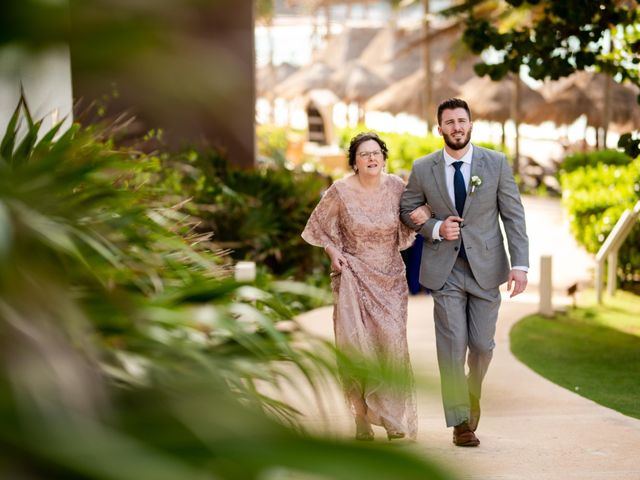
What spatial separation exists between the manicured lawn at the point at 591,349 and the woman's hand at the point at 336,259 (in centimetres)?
236

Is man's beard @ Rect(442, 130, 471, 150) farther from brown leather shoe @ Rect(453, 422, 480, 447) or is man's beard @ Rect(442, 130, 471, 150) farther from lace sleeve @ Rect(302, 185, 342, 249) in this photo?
brown leather shoe @ Rect(453, 422, 480, 447)

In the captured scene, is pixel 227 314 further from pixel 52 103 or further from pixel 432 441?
pixel 52 103

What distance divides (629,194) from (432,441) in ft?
27.7

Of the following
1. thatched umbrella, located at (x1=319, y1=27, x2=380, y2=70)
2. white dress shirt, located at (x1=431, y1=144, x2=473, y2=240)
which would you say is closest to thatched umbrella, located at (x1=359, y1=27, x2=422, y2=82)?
thatched umbrella, located at (x1=319, y1=27, x2=380, y2=70)

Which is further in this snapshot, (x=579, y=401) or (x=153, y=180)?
(x=153, y=180)

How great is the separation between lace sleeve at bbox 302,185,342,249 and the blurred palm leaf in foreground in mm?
3494

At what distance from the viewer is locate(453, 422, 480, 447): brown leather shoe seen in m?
6.05

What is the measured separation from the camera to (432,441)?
6.37m

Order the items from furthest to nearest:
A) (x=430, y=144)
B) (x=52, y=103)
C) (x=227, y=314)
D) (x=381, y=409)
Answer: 1. (x=430, y=144)
2. (x=52, y=103)
3. (x=381, y=409)
4. (x=227, y=314)

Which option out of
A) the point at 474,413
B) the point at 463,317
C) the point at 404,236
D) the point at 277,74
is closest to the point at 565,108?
the point at 277,74

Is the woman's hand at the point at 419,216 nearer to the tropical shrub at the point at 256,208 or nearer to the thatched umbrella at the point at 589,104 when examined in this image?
the tropical shrub at the point at 256,208

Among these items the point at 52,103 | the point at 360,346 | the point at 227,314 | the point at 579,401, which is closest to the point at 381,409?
the point at 360,346

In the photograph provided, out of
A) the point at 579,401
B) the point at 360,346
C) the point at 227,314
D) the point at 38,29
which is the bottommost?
the point at 579,401

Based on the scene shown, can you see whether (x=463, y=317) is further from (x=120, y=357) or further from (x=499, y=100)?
(x=499, y=100)
